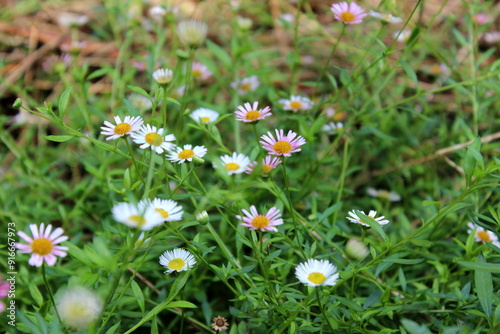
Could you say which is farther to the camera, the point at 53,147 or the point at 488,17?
the point at 488,17

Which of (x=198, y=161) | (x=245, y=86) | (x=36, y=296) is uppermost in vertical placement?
(x=245, y=86)

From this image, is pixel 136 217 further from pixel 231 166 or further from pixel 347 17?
pixel 347 17

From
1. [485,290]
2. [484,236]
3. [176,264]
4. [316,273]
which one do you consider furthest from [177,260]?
[484,236]

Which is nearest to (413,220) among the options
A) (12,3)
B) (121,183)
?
(121,183)

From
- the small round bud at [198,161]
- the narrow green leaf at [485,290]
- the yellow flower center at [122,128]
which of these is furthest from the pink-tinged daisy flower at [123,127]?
the narrow green leaf at [485,290]

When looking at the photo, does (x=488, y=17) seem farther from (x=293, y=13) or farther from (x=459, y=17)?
(x=293, y=13)

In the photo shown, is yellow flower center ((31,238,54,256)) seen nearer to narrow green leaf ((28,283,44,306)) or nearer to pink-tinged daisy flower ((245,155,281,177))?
narrow green leaf ((28,283,44,306))

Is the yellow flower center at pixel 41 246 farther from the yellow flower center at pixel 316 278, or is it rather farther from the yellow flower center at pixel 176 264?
the yellow flower center at pixel 316 278
